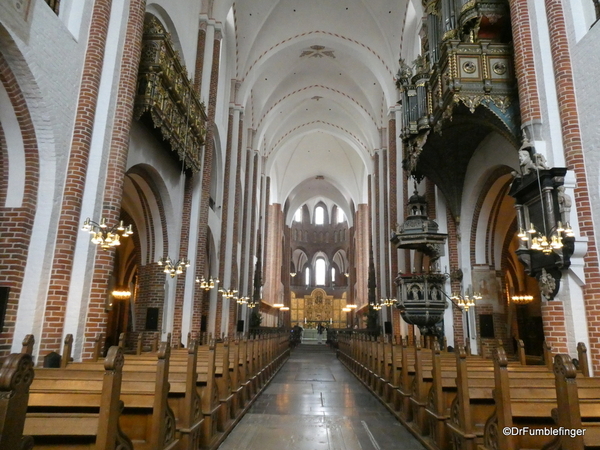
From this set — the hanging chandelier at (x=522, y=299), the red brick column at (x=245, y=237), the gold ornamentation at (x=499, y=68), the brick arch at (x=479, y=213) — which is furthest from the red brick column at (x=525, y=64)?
the red brick column at (x=245, y=237)

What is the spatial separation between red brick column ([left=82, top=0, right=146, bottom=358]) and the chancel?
0.04 m

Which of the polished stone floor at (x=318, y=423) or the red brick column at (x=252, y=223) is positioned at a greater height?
the red brick column at (x=252, y=223)

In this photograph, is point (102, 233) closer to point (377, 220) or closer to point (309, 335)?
point (377, 220)

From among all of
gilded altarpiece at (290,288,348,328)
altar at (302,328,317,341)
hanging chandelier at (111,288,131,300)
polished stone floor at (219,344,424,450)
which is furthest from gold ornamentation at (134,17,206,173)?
gilded altarpiece at (290,288,348,328)

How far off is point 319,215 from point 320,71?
25909 mm

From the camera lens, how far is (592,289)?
612cm

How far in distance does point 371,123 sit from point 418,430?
22291 mm

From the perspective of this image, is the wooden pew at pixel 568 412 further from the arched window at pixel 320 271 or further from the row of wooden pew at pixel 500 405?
the arched window at pixel 320 271

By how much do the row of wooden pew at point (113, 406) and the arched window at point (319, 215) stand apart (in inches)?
1717

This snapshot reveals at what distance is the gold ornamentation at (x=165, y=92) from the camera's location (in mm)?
8492

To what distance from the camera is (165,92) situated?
9.09 meters

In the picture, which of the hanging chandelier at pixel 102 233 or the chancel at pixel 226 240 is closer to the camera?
the chancel at pixel 226 240

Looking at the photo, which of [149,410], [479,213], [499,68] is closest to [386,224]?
[479,213]

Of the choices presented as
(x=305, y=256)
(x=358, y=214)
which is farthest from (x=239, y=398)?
(x=305, y=256)
